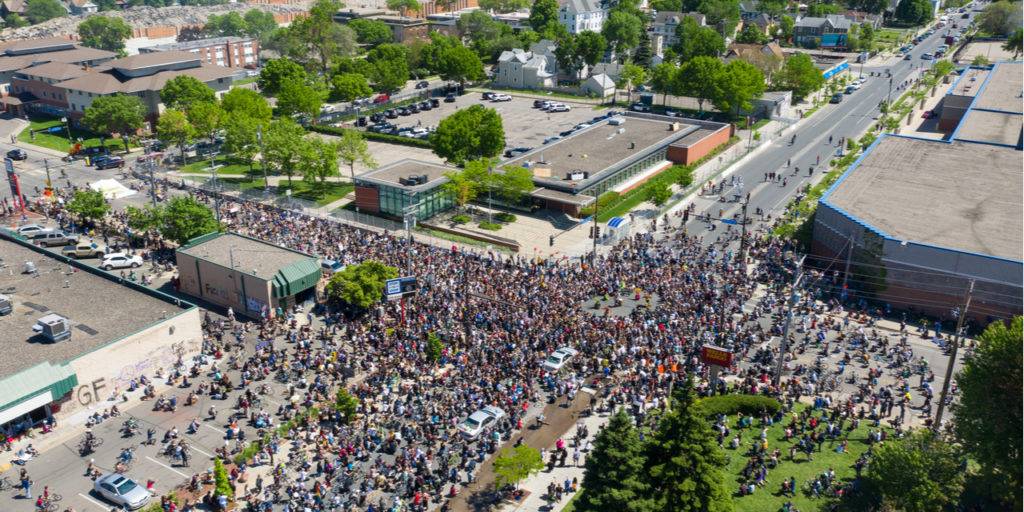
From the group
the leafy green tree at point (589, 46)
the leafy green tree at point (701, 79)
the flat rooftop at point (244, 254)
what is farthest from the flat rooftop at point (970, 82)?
the flat rooftop at point (244, 254)

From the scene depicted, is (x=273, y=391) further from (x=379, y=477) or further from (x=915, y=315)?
(x=915, y=315)

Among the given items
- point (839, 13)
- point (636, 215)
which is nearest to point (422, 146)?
point (636, 215)

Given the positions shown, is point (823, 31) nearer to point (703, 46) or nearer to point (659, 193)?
point (703, 46)

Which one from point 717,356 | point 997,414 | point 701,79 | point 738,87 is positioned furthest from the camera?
point 701,79

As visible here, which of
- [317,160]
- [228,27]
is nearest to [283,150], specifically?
[317,160]

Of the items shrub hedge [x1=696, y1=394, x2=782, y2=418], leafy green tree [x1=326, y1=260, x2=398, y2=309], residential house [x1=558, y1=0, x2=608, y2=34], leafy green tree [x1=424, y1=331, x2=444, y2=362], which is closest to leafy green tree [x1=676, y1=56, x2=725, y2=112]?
leafy green tree [x1=326, y1=260, x2=398, y2=309]
